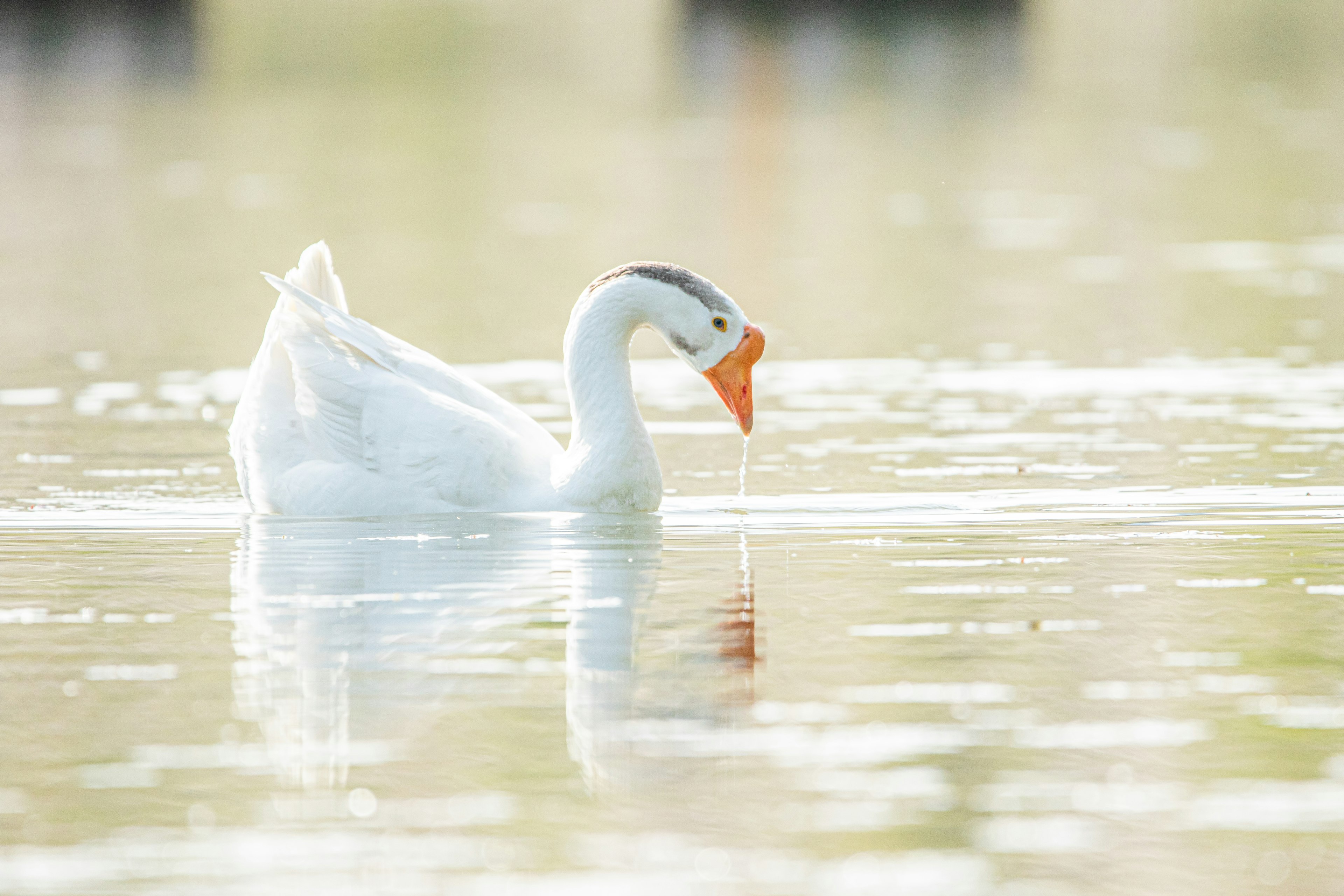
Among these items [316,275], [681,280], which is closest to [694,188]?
[316,275]

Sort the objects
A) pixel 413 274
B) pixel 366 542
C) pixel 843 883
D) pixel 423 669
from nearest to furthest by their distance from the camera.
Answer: pixel 843 883
pixel 423 669
pixel 366 542
pixel 413 274

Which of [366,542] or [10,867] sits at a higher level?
[10,867]

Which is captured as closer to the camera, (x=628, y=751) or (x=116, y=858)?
(x=116, y=858)

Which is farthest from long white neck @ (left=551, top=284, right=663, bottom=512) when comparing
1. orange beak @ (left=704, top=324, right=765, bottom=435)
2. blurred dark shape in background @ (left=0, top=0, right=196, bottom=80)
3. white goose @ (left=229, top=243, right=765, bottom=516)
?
blurred dark shape in background @ (left=0, top=0, right=196, bottom=80)

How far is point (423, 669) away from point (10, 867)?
194 centimetres

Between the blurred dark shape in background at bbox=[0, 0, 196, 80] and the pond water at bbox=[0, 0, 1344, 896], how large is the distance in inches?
893

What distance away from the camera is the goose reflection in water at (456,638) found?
20.5ft

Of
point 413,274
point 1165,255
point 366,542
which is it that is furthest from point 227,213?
point 366,542

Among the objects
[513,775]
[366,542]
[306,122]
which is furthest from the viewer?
[306,122]

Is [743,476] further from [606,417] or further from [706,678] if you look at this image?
[706,678]

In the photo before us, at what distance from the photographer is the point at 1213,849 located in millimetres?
5289

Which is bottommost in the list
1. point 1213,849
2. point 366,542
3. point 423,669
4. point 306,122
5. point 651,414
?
point 306,122

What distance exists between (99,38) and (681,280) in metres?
50.6

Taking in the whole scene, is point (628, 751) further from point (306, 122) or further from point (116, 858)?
point (306, 122)
